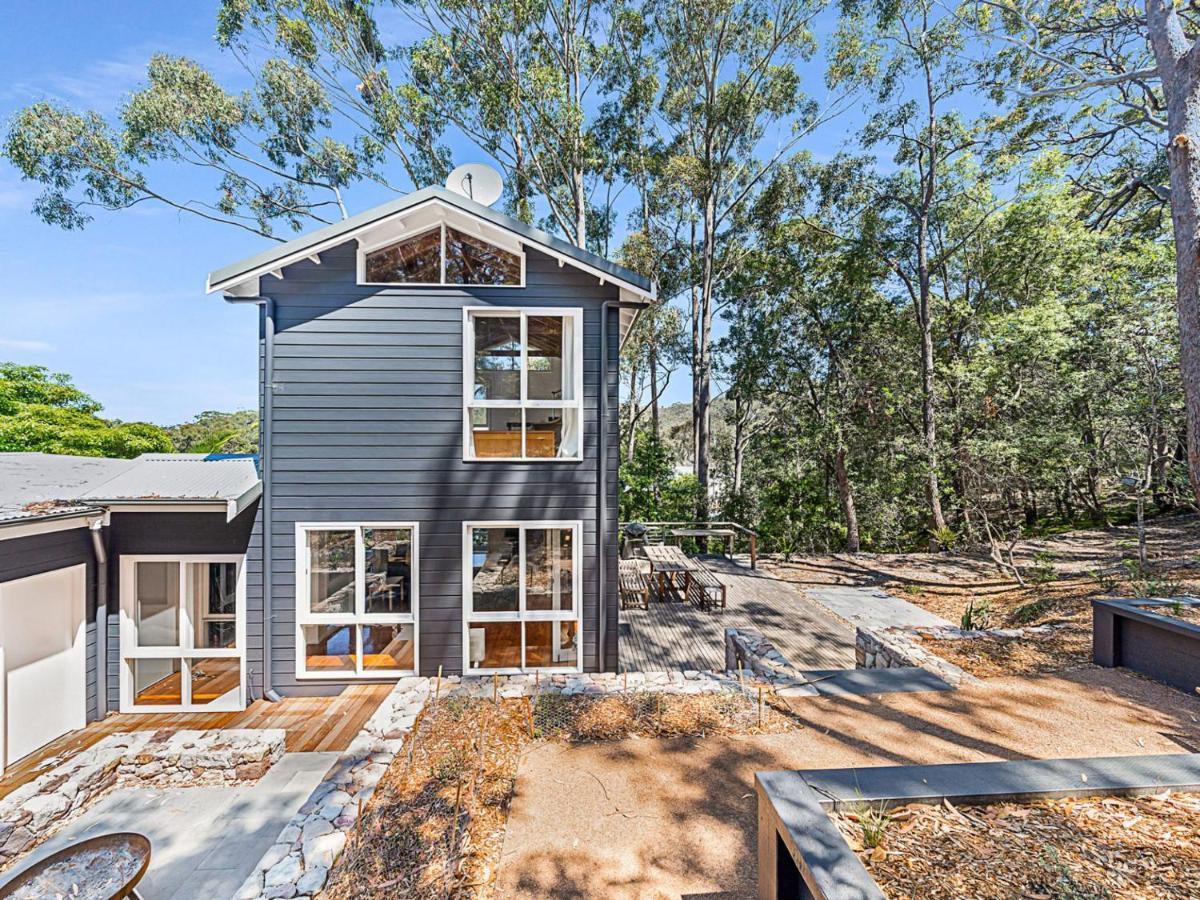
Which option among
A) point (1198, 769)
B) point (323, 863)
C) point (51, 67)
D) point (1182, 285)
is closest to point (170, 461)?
point (323, 863)

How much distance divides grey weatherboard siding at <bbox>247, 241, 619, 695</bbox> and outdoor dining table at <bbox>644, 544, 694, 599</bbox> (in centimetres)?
349

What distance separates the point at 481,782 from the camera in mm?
3549

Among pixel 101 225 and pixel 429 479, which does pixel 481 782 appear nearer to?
pixel 429 479

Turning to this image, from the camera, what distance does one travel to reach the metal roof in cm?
496

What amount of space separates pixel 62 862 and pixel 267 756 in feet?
5.23

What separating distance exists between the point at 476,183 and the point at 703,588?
23.9 ft

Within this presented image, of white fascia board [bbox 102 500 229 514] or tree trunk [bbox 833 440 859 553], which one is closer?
white fascia board [bbox 102 500 229 514]

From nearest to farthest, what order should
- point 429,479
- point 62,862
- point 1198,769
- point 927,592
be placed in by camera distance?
point 1198,769 < point 62,862 < point 429,479 < point 927,592

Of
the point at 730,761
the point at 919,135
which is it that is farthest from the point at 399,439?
the point at 919,135

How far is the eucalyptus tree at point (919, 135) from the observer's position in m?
12.0

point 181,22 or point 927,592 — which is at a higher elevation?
point 181,22

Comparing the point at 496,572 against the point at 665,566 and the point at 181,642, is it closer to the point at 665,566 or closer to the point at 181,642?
the point at 181,642

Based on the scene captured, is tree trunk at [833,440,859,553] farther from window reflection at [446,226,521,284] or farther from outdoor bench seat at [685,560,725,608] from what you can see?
window reflection at [446,226,521,284]

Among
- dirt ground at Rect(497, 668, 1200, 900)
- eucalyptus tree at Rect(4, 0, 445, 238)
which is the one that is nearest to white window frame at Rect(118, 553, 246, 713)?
dirt ground at Rect(497, 668, 1200, 900)
